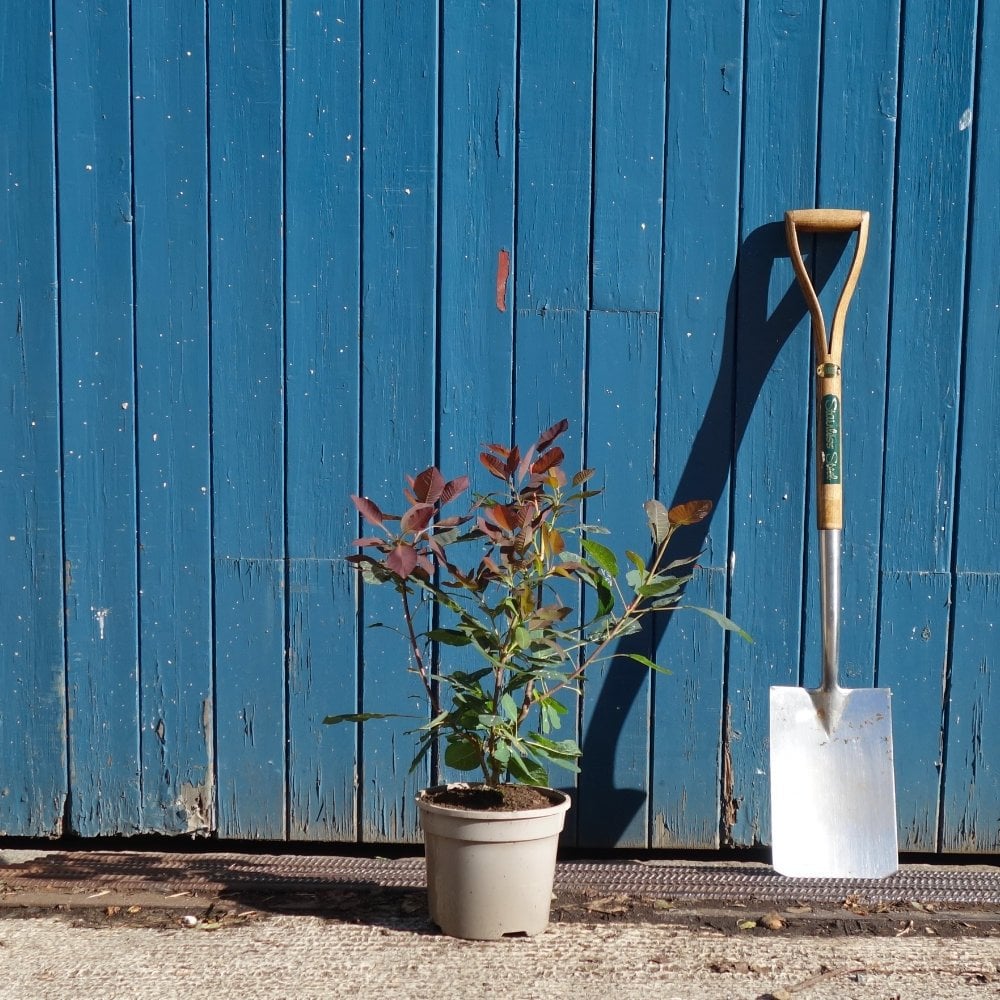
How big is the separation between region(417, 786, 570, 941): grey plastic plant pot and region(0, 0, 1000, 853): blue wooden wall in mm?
404

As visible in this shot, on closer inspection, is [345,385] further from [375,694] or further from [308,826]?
[308,826]

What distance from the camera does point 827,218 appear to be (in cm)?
215

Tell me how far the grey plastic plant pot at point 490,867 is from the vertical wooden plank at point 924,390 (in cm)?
84

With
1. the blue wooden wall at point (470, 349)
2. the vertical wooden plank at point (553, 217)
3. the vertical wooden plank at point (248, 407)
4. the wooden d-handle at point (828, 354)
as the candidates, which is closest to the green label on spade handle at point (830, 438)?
the wooden d-handle at point (828, 354)

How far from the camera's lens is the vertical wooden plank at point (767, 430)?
2217 mm

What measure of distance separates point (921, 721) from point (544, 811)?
905mm

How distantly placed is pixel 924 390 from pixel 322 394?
124 cm

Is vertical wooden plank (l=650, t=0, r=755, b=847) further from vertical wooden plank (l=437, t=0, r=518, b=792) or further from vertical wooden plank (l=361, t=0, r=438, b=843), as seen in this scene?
vertical wooden plank (l=361, t=0, r=438, b=843)

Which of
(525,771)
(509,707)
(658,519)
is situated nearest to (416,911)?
(525,771)

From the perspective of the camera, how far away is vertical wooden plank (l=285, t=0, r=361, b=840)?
7.26ft

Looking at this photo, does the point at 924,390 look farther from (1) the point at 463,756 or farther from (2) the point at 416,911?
(2) the point at 416,911

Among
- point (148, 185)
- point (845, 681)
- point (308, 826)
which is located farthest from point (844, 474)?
point (148, 185)

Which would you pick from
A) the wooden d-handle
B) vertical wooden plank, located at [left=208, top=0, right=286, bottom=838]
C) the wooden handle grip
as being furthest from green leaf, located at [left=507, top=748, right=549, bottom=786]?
the wooden handle grip

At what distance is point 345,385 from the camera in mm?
2254
